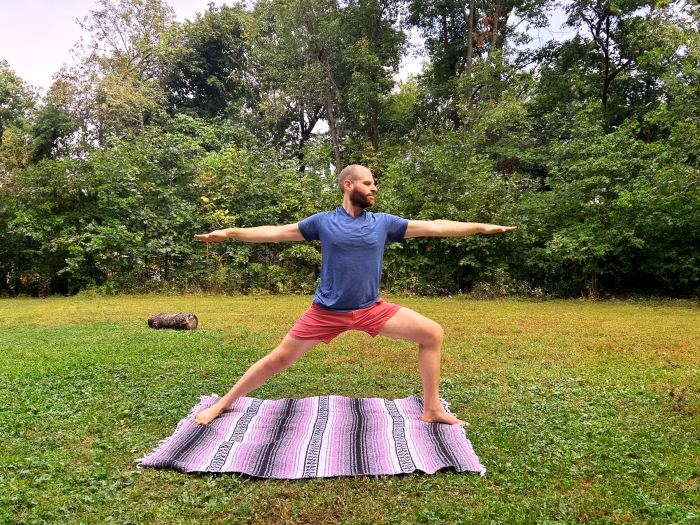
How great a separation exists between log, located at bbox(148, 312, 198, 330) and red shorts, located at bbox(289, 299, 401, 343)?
497 centimetres

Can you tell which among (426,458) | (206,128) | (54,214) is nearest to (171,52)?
(206,128)

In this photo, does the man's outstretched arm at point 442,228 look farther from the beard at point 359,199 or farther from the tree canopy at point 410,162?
the tree canopy at point 410,162

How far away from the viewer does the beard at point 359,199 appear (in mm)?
3373

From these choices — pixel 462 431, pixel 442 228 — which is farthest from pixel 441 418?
pixel 442 228

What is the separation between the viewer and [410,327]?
337cm

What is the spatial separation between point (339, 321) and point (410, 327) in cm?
50

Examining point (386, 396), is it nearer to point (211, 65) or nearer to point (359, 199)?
point (359, 199)

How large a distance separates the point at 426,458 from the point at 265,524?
1138mm

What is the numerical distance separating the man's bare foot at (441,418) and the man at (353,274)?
305 mm

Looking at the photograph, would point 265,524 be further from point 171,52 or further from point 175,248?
point 171,52

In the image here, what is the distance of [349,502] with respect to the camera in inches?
103

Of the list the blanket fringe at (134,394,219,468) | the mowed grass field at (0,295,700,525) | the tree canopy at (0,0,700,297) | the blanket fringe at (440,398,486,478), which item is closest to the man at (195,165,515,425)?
the blanket fringe at (440,398,486,478)

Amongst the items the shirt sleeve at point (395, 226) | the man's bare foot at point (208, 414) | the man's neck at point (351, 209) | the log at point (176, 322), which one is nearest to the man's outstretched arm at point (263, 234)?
the man's neck at point (351, 209)

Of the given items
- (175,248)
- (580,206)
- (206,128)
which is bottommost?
(175,248)
